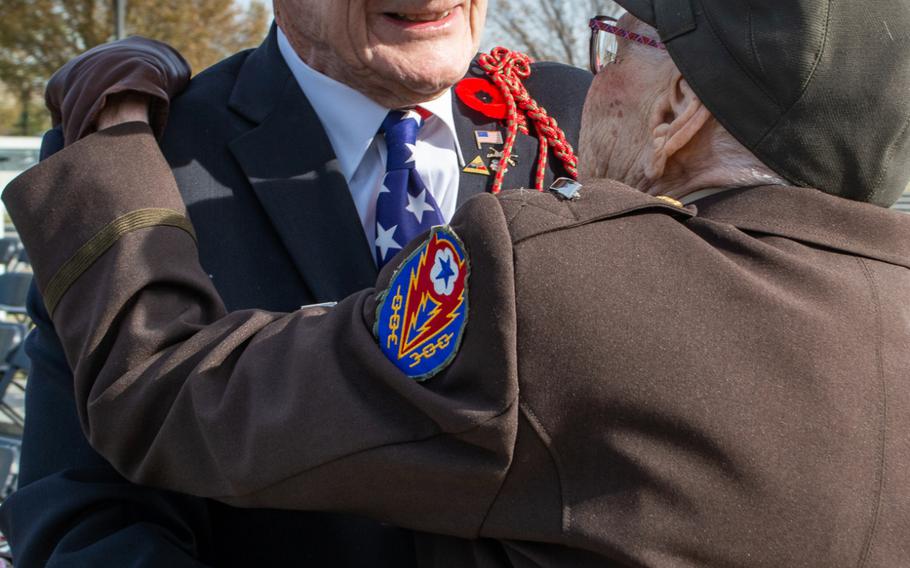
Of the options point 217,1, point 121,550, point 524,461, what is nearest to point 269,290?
point 121,550

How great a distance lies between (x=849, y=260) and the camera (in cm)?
138

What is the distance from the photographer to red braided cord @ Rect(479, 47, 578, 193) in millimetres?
2316

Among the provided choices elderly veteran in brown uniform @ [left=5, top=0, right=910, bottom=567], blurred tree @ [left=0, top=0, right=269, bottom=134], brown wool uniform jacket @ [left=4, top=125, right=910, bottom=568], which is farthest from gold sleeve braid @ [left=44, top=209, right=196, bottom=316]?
blurred tree @ [left=0, top=0, right=269, bottom=134]

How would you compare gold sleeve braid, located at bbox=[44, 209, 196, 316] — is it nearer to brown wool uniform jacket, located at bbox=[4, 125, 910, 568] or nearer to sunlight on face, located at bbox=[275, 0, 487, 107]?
brown wool uniform jacket, located at bbox=[4, 125, 910, 568]

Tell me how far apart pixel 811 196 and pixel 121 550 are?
1123 millimetres

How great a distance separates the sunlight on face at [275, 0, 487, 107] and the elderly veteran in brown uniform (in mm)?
706

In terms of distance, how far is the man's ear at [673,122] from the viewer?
145cm

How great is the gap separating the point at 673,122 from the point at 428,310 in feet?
1.48

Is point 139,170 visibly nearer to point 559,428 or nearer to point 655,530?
point 559,428

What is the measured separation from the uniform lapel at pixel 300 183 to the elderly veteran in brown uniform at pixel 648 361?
0.48 m

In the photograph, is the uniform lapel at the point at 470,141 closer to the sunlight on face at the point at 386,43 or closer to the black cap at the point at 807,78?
the sunlight on face at the point at 386,43

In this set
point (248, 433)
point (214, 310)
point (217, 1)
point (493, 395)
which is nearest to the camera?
point (493, 395)

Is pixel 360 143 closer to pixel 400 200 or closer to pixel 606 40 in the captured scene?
pixel 400 200

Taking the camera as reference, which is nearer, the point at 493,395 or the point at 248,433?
the point at 493,395
